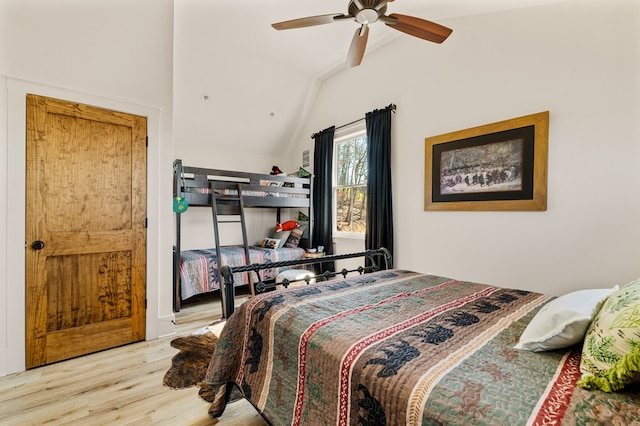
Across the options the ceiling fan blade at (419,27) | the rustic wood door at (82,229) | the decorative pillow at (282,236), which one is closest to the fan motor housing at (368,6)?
the ceiling fan blade at (419,27)

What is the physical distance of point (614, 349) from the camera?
0.80 metres

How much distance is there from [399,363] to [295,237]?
379 cm

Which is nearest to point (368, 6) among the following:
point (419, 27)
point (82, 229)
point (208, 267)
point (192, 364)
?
point (419, 27)

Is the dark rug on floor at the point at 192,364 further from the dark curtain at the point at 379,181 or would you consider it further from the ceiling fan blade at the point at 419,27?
the ceiling fan blade at the point at 419,27

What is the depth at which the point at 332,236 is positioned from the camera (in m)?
4.38

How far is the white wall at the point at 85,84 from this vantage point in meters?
2.12

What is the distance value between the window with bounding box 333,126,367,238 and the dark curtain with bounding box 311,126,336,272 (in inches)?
4.5

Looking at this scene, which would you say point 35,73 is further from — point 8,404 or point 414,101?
point 414,101

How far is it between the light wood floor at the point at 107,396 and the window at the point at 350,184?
106 inches

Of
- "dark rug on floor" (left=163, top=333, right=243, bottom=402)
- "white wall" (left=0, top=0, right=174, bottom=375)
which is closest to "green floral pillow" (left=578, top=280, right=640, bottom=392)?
"dark rug on floor" (left=163, top=333, right=243, bottom=402)

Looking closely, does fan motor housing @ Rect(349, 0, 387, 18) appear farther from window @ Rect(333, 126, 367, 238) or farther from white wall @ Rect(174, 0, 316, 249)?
window @ Rect(333, 126, 367, 238)

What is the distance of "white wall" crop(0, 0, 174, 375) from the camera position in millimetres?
2115

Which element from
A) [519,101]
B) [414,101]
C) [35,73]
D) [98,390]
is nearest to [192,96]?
[35,73]

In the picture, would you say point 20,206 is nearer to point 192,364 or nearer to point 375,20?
point 192,364
